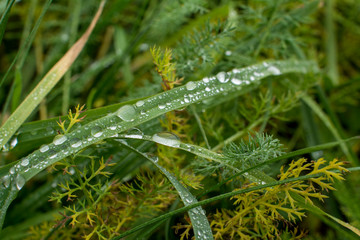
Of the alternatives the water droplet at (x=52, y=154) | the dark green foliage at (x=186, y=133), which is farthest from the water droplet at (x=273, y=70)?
the water droplet at (x=52, y=154)

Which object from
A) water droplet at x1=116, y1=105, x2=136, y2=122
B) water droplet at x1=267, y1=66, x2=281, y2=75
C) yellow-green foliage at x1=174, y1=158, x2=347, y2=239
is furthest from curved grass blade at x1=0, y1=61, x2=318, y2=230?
yellow-green foliage at x1=174, y1=158, x2=347, y2=239

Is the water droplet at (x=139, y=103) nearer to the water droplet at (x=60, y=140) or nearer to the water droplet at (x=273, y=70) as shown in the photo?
the water droplet at (x=60, y=140)

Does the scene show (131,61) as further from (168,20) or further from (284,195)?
(284,195)

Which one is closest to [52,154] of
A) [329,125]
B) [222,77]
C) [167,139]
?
[167,139]

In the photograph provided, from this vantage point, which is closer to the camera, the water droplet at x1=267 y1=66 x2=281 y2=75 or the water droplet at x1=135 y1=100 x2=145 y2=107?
the water droplet at x1=135 y1=100 x2=145 y2=107

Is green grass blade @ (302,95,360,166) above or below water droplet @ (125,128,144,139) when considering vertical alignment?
below

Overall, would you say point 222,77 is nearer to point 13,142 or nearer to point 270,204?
point 270,204

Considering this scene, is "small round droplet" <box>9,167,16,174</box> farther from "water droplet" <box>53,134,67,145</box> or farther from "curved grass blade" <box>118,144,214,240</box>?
"curved grass blade" <box>118,144,214,240</box>
